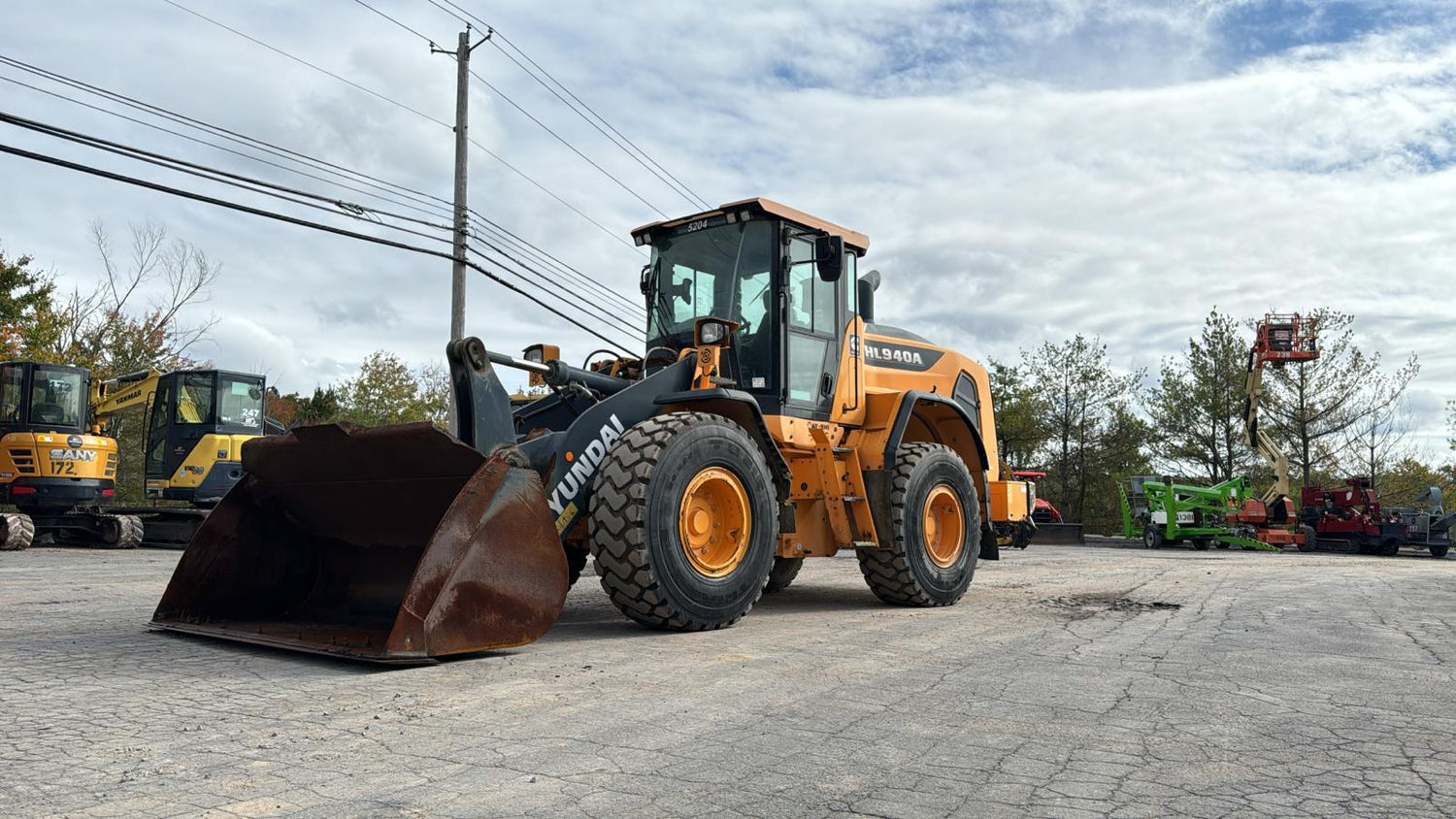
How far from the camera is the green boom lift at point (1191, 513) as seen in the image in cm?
2697

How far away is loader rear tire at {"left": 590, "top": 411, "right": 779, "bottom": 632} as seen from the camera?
5992mm

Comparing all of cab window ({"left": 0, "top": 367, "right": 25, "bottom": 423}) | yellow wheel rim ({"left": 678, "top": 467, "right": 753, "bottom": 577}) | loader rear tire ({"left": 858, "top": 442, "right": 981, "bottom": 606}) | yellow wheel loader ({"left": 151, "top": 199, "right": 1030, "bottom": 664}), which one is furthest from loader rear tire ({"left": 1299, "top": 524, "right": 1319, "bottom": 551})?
cab window ({"left": 0, "top": 367, "right": 25, "bottom": 423})

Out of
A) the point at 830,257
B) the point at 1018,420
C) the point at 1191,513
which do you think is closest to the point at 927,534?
the point at 830,257

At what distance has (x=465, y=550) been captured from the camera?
502cm

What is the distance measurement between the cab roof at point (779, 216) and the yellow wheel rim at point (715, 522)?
88.9 inches

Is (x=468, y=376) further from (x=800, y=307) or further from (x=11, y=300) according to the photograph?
(x=11, y=300)

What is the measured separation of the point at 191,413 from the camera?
18812mm

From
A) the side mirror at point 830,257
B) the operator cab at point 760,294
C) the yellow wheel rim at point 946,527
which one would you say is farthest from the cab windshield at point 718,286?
the yellow wheel rim at point 946,527

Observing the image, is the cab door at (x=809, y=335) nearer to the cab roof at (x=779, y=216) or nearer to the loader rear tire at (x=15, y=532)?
the cab roof at (x=779, y=216)

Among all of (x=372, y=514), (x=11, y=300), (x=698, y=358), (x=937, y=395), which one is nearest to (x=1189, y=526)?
(x=937, y=395)

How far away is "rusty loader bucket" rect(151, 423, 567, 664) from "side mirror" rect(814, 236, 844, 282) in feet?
10.8

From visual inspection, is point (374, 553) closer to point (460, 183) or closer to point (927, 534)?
point (927, 534)

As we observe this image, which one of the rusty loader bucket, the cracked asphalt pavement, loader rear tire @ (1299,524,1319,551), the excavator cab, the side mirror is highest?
the side mirror

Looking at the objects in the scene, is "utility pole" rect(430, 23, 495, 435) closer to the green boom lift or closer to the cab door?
the cab door
